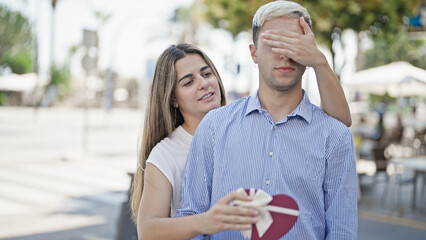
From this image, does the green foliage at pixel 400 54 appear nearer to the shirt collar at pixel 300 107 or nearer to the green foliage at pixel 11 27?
the green foliage at pixel 11 27

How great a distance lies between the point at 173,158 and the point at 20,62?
66.7 meters

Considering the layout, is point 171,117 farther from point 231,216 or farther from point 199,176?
point 231,216

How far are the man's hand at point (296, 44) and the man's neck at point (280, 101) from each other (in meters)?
0.16

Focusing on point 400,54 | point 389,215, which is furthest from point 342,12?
point 400,54

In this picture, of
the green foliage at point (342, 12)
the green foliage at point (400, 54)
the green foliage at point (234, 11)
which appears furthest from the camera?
the green foliage at point (400, 54)

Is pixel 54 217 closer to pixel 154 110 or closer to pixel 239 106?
pixel 154 110

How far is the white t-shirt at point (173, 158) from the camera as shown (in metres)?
2.17

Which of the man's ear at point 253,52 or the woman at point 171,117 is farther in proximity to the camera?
the woman at point 171,117

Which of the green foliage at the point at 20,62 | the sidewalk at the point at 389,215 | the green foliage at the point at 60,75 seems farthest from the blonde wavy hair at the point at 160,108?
the green foliage at the point at 60,75

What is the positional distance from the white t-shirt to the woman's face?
13 centimetres

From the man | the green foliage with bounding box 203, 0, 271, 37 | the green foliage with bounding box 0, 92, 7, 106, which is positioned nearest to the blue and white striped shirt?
Answer: the man

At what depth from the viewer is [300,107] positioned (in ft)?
6.01

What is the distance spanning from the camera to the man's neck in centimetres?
186

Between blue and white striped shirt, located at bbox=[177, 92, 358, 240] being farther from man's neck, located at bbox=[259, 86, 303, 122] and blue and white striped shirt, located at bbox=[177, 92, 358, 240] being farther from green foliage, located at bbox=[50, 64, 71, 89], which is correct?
green foliage, located at bbox=[50, 64, 71, 89]
